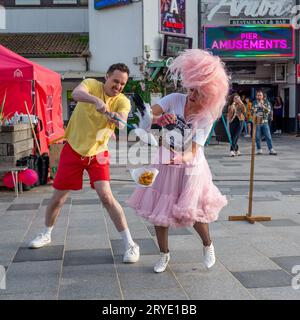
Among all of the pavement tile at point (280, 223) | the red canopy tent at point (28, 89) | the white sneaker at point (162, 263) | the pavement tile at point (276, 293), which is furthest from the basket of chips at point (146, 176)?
the red canopy tent at point (28, 89)

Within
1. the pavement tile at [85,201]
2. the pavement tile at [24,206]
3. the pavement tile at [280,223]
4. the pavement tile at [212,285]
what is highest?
the pavement tile at [85,201]

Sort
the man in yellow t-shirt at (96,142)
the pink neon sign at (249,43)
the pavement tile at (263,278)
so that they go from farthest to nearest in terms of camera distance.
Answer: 1. the pink neon sign at (249,43)
2. the man in yellow t-shirt at (96,142)
3. the pavement tile at (263,278)

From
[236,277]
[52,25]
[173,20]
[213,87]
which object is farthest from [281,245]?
[52,25]

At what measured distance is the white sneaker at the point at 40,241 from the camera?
536cm

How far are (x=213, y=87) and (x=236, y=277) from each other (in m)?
1.52

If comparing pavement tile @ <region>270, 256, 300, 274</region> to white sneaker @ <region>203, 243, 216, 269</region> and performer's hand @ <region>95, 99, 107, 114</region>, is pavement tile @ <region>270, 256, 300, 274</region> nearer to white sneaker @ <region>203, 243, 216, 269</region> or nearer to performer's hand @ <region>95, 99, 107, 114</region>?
white sneaker @ <region>203, 243, 216, 269</region>

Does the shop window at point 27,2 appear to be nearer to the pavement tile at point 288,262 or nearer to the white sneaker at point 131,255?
the white sneaker at point 131,255

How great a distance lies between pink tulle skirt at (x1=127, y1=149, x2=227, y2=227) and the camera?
14.4 feet

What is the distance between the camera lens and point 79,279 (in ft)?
14.5

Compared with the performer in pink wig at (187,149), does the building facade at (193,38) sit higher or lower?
higher

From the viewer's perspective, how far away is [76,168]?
504 cm

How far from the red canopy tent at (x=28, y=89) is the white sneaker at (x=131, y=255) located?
18.6 feet

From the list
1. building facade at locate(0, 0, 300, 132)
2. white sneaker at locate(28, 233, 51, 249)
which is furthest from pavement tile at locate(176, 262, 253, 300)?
building facade at locate(0, 0, 300, 132)

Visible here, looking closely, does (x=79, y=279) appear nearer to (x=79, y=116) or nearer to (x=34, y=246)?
(x=34, y=246)
